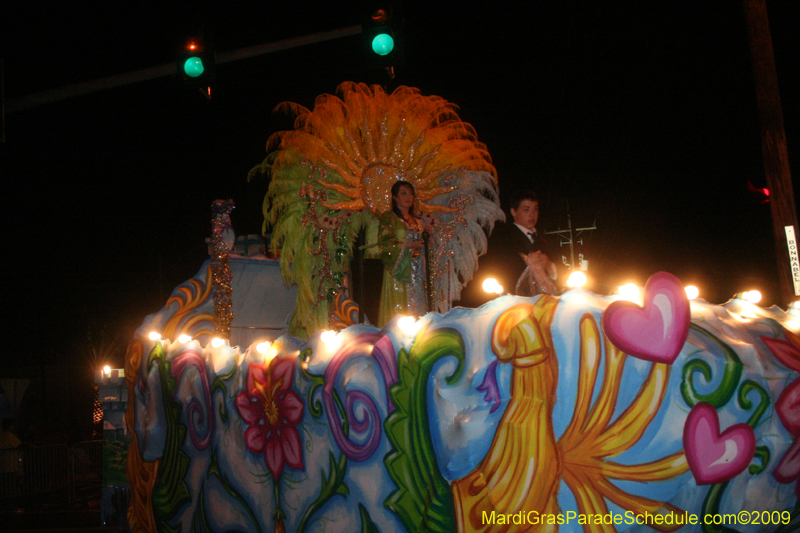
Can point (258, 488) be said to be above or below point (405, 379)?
below

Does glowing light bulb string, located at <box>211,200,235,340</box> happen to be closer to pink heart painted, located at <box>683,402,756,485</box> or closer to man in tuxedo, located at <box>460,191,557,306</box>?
man in tuxedo, located at <box>460,191,557,306</box>

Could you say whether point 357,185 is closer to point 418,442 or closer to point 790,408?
point 418,442

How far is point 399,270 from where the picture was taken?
5.75 m

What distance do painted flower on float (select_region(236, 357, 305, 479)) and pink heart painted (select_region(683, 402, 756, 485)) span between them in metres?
2.15

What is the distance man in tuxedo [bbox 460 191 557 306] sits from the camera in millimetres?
4656

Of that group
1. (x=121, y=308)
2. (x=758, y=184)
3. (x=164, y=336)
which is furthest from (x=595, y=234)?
(x=164, y=336)

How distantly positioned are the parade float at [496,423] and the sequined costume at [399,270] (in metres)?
1.70

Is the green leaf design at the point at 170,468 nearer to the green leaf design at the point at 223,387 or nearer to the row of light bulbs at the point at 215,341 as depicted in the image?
the row of light bulbs at the point at 215,341

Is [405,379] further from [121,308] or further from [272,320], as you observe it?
[121,308]

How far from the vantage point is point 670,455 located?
2.75 m

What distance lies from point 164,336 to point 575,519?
3811 mm

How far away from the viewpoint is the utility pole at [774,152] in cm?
646

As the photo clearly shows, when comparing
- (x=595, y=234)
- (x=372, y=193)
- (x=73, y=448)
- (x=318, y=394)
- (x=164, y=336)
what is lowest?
(x=73, y=448)

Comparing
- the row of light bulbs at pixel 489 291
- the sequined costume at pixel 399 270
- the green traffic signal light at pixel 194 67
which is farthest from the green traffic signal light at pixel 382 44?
the row of light bulbs at pixel 489 291
